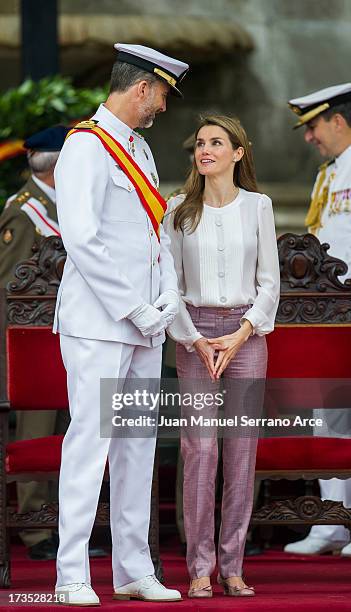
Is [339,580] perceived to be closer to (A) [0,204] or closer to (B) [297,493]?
(B) [297,493]

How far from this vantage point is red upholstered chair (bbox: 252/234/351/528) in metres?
5.67

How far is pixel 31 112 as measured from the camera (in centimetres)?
846

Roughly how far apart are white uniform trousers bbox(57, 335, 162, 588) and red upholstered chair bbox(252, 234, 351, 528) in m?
0.75

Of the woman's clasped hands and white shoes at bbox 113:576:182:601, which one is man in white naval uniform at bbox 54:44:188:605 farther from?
the woman's clasped hands

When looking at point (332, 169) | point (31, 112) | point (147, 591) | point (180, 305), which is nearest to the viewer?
point (147, 591)

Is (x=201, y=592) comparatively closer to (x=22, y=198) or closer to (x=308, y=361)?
(x=308, y=361)

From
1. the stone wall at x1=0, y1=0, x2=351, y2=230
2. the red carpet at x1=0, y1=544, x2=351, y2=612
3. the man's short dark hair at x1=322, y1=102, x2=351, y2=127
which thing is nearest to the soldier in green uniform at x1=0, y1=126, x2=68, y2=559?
the red carpet at x1=0, y1=544, x2=351, y2=612

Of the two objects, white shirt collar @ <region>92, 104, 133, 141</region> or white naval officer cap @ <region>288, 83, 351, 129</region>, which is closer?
white shirt collar @ <region>92, 104, 133, 141</region>

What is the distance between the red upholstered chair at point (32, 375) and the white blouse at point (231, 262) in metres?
0.70

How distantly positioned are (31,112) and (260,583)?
3.69 metres

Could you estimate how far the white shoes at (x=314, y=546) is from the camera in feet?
21.3

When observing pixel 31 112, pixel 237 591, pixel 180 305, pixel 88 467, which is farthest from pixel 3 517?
pixel 31 112

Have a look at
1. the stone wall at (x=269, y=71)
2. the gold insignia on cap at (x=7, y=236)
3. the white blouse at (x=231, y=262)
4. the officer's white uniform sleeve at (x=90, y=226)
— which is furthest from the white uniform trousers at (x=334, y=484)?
the stone wall at (x=269, y=71)

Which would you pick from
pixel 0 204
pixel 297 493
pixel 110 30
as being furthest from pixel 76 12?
pixel 297 493
